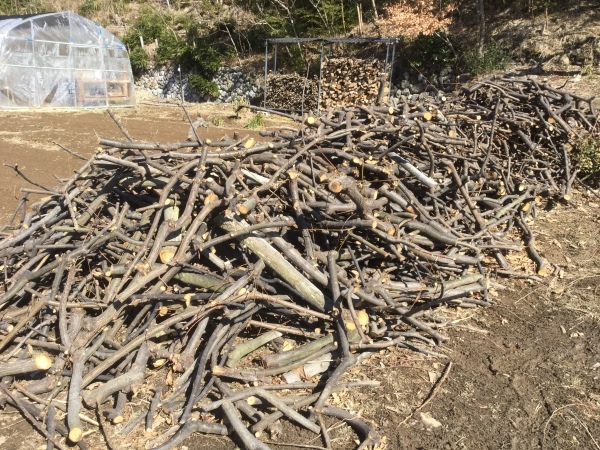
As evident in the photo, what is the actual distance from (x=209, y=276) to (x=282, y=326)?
1.90 feet

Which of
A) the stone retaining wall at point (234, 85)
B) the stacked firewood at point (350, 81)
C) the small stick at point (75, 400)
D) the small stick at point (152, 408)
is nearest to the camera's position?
the small stick at point (75, 400)

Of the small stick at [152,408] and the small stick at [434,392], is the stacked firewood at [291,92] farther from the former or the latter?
the small stick at [152,408]

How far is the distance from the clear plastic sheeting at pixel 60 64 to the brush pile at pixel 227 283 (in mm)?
16091

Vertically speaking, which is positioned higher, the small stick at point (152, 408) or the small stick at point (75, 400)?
the small stick at point (75, 400)

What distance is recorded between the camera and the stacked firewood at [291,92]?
57.3 ft

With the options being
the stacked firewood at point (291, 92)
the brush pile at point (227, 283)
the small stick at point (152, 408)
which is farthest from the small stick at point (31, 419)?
the stacked firewood at point (291, 92)

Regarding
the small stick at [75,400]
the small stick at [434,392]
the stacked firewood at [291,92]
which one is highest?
the stacked firewood at [291,92]

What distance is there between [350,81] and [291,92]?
282 cm

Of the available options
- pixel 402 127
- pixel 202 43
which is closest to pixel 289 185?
pixel 402 127

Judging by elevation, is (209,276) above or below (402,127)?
below

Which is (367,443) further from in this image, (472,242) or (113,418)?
(472,242)

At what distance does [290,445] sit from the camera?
106 inches

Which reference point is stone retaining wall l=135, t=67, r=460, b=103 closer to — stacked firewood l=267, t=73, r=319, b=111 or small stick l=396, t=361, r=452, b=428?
stacked firewood l=267, t=73, r=319, b=111

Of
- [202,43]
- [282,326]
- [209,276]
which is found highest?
[202,43]
